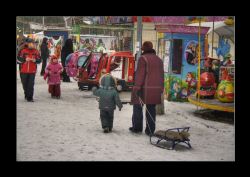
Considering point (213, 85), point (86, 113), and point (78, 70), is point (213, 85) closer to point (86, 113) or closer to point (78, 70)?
point (86, 113)

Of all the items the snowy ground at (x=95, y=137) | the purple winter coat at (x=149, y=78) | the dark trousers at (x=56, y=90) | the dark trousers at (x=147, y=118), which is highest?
the purple winter coat at (x=149, y=78)

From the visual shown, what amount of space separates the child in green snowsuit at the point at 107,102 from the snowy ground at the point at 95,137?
0.23 m

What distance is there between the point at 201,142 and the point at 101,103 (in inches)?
81.4

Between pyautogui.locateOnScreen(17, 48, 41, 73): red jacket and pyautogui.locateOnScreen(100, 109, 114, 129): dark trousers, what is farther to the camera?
pyautogui.locateOnScreen(17, 48, 41, 73): red jacket

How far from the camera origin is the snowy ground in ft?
23.3

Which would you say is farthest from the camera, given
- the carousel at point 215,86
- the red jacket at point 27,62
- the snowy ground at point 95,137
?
the red jacket at point 27,62

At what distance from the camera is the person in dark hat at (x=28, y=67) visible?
12.7 m

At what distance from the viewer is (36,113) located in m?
10.9

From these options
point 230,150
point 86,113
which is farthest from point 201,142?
point 86,113

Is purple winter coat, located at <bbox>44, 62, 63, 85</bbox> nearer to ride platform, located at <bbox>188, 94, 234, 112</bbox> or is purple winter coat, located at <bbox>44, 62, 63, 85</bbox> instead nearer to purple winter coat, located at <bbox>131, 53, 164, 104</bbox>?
ride platform, located at <bbox>188, 94, 234, 112</bbox>

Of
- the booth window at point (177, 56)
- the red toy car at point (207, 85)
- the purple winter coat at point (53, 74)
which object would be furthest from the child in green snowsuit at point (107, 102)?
the booth window at point (177, 56)

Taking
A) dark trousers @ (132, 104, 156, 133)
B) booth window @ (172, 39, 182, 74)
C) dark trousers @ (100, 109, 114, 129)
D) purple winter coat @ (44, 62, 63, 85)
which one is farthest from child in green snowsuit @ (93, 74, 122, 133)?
booth window @ (172, 39, 182, 74)

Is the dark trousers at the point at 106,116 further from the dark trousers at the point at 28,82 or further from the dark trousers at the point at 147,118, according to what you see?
the dark trousers at the point at 28,82

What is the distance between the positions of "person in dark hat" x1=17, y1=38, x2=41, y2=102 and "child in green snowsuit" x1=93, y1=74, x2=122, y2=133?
13.7ft
